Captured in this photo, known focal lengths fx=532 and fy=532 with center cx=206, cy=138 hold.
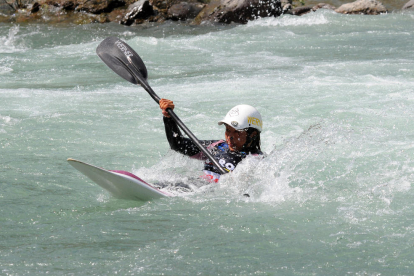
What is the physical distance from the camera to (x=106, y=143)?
6.52 metres

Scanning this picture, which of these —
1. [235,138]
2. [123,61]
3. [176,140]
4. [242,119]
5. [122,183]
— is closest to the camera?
[122,183]

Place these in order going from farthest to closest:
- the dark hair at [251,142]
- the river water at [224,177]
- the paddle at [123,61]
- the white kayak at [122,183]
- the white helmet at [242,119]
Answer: the paddle at [123,61] → the dark hair at [251,142] → the white helmet at [242,119] → the white kayak at [122,183] → the river water at [224,177]

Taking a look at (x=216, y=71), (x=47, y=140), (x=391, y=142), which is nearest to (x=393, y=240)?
(x=391, y=142)

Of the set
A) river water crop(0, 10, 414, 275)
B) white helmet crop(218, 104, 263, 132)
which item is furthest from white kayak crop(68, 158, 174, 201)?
white helmet crop(218, 104, 263, 132)

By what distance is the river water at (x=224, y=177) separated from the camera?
11.5 ft

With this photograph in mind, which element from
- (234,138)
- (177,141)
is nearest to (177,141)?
(177,141)

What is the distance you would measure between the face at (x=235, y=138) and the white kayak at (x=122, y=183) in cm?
70

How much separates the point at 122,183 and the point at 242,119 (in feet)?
3.77

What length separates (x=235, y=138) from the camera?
4.68 metres

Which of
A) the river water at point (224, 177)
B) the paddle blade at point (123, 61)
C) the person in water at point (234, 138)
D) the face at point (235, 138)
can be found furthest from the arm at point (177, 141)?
the paddle blade at point (123, 61)

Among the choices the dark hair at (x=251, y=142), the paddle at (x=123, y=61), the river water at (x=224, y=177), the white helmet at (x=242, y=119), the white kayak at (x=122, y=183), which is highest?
the paddle at (x=123, y=61)

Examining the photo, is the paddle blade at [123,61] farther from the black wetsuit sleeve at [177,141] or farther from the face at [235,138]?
the face at [235,138]

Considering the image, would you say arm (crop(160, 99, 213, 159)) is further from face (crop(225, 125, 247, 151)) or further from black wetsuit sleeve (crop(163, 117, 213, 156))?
face (crop(225, 125, 247, 151))

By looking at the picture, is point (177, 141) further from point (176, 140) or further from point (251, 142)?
point (251, 142)
